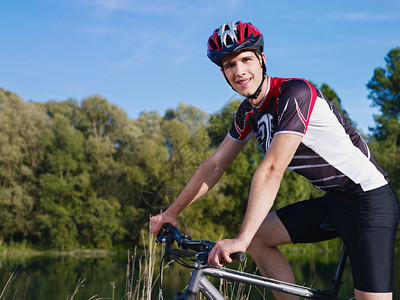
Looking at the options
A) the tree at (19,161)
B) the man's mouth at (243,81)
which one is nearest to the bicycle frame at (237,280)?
the man's mouth at (243,81)

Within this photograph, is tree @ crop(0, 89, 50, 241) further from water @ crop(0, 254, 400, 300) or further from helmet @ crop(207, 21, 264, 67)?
helmet @ crop(207, 21, 264, 67)

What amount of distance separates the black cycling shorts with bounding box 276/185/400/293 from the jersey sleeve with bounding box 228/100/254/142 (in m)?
0.60

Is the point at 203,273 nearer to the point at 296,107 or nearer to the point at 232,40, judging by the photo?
the point at 296,107

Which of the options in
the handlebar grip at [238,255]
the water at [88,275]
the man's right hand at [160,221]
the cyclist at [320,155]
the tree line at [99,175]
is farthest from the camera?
the tree line at [99,175]

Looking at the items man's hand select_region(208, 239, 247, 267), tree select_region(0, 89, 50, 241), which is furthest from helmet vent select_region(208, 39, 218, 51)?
tree select_region(0, 89, 50, 241)

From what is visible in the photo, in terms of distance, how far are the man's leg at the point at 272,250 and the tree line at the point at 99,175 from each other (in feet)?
89.7

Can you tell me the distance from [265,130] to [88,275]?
23255mm

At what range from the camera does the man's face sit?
2.58 metres

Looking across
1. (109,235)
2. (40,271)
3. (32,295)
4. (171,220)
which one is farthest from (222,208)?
(171,220)

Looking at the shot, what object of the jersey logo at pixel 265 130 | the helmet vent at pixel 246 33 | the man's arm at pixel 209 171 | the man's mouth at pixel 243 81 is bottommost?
the man's arm at pixel 209 171

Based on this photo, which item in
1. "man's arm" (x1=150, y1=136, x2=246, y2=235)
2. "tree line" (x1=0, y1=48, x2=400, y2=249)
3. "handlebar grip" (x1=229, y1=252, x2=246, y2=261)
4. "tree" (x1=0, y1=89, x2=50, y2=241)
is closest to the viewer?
"handlebar grip" (x1=229, y1=252, x2=246, y2=261)

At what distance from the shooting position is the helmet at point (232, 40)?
2574mm

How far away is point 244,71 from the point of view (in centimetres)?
258

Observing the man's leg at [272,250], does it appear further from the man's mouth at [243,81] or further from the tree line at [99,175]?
the tree line at [99,175]
